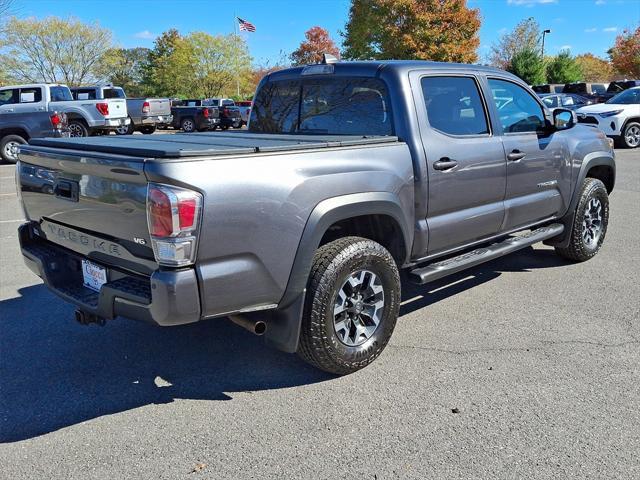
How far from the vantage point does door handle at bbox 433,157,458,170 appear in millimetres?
3799

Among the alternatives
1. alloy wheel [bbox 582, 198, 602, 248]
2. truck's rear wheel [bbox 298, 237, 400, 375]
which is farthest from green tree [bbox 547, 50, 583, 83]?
truck's rear wheel [bbox 298, 237, 400, 375]

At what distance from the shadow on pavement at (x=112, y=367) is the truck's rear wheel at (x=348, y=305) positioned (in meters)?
0.27

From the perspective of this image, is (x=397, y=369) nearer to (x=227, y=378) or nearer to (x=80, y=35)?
(x=227, y=378)

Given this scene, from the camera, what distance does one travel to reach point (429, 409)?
10.2 ft

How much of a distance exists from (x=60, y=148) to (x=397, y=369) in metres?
2.48

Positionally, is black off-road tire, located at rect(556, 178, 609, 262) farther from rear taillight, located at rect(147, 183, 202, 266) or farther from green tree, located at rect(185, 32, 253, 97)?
green tree, located at rect(185, 32, 253, 97)

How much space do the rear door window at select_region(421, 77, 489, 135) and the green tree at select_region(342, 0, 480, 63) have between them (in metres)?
30.2

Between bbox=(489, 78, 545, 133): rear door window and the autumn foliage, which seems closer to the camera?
bbox=(489, 78, 545, 133): rear door window

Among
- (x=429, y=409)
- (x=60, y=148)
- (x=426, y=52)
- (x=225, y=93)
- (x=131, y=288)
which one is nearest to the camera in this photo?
(x=131, y=288)

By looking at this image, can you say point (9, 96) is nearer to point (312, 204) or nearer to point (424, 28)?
point (312, 204)

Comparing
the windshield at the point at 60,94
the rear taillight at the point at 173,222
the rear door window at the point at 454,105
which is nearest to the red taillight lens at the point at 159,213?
the rear taillight at the point at 173,222

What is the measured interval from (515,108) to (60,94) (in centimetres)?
1490

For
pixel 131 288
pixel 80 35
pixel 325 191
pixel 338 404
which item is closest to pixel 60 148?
pixel 131 288

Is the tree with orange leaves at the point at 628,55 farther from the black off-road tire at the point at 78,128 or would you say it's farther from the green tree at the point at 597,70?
the black off-road tire at the point at 78,128
